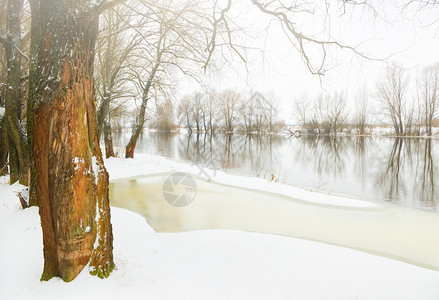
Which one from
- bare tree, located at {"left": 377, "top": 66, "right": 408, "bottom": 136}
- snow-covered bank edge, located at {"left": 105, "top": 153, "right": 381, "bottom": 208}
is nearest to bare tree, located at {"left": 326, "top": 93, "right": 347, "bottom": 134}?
bare tree, located at {"left": 377, "top": 66, "right": 408, "bottom": 136}

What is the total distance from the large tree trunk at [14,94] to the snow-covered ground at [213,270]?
9.59 ft

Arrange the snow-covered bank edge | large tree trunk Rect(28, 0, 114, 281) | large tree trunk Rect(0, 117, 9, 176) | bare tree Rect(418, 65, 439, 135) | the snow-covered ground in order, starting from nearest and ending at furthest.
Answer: large tree trunk Rect(28, 0, 114, 281), the snow-covered ground, the snow-covered bank edge, large tree trunk Rect(0, 117, 9, 176), bare tree Rect(418, 65, 439, 135)

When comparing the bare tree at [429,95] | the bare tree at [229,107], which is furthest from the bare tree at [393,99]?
the bare tree at [229,107]

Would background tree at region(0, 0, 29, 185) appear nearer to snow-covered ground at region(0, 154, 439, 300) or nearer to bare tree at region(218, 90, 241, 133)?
snow-covered ground at region(0, 154, 439, 300)

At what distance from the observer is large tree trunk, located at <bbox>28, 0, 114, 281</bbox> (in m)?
2.12

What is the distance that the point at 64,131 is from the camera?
213 centimetres

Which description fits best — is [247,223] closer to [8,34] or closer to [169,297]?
[169,297]

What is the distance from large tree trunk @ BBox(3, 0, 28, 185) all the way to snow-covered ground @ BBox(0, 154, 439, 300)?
2.92 metres

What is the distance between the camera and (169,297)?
2316 mm

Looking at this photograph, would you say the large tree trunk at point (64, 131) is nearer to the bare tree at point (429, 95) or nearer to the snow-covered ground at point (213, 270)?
the snow-covered ground at point (213, 270)

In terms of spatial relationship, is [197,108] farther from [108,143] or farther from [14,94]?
[14,94]

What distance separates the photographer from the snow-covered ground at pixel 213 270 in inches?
91.9

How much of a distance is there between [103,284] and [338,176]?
41.6ft

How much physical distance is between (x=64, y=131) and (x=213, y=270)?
2.21m
